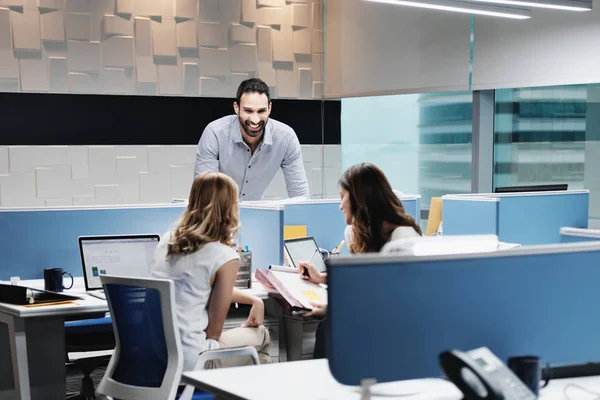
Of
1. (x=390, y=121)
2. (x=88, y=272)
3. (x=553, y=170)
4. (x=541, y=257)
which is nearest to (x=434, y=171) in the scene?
(x=390, y=121)

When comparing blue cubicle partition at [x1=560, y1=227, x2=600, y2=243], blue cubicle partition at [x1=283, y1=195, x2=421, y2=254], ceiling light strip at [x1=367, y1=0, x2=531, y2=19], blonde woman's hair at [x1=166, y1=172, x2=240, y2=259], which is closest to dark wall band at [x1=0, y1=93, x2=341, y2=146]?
ceiling light strip at [x1=367, y1=0, x2=531, y2=19]

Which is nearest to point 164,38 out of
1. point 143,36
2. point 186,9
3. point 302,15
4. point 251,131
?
point 143,36

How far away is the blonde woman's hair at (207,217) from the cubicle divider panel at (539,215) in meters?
2.15

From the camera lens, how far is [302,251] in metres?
4.68

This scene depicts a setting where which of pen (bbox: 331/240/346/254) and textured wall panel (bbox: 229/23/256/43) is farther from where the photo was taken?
textured wall panel (bbox: 229/23/256/43)

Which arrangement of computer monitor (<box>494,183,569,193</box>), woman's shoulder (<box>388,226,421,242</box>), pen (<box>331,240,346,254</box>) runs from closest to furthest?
woman's shoulder (<box>388,226,421,242</box>), pen (<box>331,240,346,254</box>), computer monitor (<box>494,183,569,193</box>)

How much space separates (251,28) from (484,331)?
19.9ft

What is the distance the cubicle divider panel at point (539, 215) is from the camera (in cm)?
510

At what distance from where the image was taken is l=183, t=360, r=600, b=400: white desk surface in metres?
2.15

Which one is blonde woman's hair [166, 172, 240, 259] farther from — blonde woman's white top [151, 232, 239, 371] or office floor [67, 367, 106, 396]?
office floor [67, 367, 106, 396]

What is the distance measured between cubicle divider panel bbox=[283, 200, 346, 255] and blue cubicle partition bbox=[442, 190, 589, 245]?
69 centimetres

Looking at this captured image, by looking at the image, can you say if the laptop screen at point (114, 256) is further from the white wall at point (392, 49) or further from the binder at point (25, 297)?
the white wall at point (392, 49)

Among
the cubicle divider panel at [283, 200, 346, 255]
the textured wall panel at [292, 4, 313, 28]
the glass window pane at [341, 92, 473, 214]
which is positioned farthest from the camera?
the textured wall panel at [292, 4, 313, 28]

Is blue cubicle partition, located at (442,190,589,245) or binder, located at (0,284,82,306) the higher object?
blue cubicle partition, located at (442,190,589,245)
